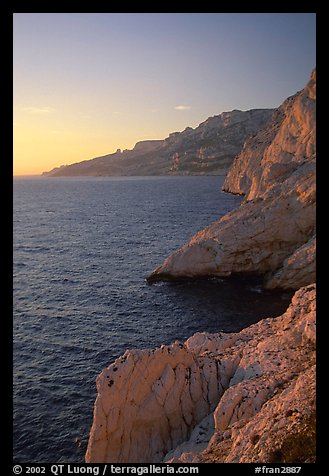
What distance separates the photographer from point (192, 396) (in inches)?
837

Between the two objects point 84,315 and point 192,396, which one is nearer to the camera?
point 192,396

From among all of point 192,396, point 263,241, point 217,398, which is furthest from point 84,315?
point 217,398

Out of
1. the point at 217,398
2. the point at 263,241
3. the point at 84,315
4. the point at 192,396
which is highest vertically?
the point at 263,241

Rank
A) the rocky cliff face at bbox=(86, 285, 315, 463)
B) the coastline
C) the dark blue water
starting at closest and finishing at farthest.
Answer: the coastline, the rocky cliff face at bbox=(86, 285, 315, 463), the dark blue water

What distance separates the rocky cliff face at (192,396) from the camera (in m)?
17.1

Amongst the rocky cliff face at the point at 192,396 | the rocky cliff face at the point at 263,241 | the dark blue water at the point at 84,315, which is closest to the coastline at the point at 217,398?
the rocky cliff face at the point at 192,396

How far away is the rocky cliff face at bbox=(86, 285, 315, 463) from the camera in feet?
56.1

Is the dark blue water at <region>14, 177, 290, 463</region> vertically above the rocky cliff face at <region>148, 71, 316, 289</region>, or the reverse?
the rocky cliff face at <region>148, 71, 316, 289</region>

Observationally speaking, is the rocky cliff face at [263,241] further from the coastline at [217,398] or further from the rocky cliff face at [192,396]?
the rocky cliff face at [192,396]

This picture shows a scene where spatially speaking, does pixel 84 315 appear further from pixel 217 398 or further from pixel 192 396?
pixel 217 398

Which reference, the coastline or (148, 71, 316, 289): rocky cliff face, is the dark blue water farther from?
the coastline

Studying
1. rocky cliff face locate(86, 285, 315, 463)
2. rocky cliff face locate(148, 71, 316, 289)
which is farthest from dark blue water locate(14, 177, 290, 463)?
rocky cliff face locate(86, 285, 315, 463)

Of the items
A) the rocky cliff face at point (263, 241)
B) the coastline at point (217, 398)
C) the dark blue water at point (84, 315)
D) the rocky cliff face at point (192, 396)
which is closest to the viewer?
the coastline at point (217, 398)
